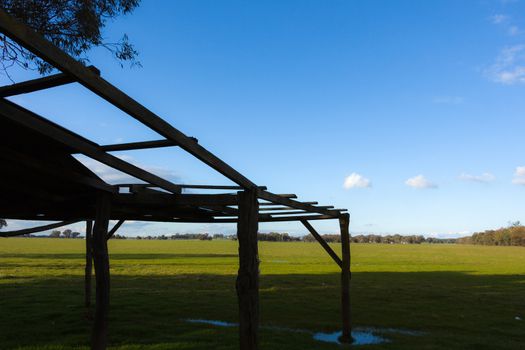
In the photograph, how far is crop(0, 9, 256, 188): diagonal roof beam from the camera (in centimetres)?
259

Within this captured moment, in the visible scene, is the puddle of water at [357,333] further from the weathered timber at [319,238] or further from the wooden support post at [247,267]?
the wooden support post at [247,267]

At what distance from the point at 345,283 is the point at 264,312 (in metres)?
4.11

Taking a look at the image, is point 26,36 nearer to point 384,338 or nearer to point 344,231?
point 344,231

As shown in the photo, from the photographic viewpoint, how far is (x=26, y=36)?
2.64 metres

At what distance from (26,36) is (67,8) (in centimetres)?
726

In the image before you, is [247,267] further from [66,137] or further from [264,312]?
[264,312]

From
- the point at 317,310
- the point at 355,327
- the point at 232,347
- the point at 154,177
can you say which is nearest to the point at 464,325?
the point at 355,327

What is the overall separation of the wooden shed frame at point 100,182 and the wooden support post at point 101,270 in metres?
0.02

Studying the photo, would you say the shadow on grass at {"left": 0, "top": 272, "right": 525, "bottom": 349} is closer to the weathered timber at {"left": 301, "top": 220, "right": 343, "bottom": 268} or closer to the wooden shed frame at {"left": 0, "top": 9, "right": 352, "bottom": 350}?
the weathered timber at {"left": 301, "top": 220, "right": 343, "bottom": 268}

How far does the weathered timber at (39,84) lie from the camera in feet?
10.3

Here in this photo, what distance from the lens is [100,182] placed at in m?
6.76

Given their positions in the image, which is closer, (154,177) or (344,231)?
(154,177)

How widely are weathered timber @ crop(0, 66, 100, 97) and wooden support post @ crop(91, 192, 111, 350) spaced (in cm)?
388

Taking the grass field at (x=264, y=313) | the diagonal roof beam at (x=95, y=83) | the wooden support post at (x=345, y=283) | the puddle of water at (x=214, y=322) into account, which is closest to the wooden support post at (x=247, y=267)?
the diagonal roof beam at (x=95, y=83)
